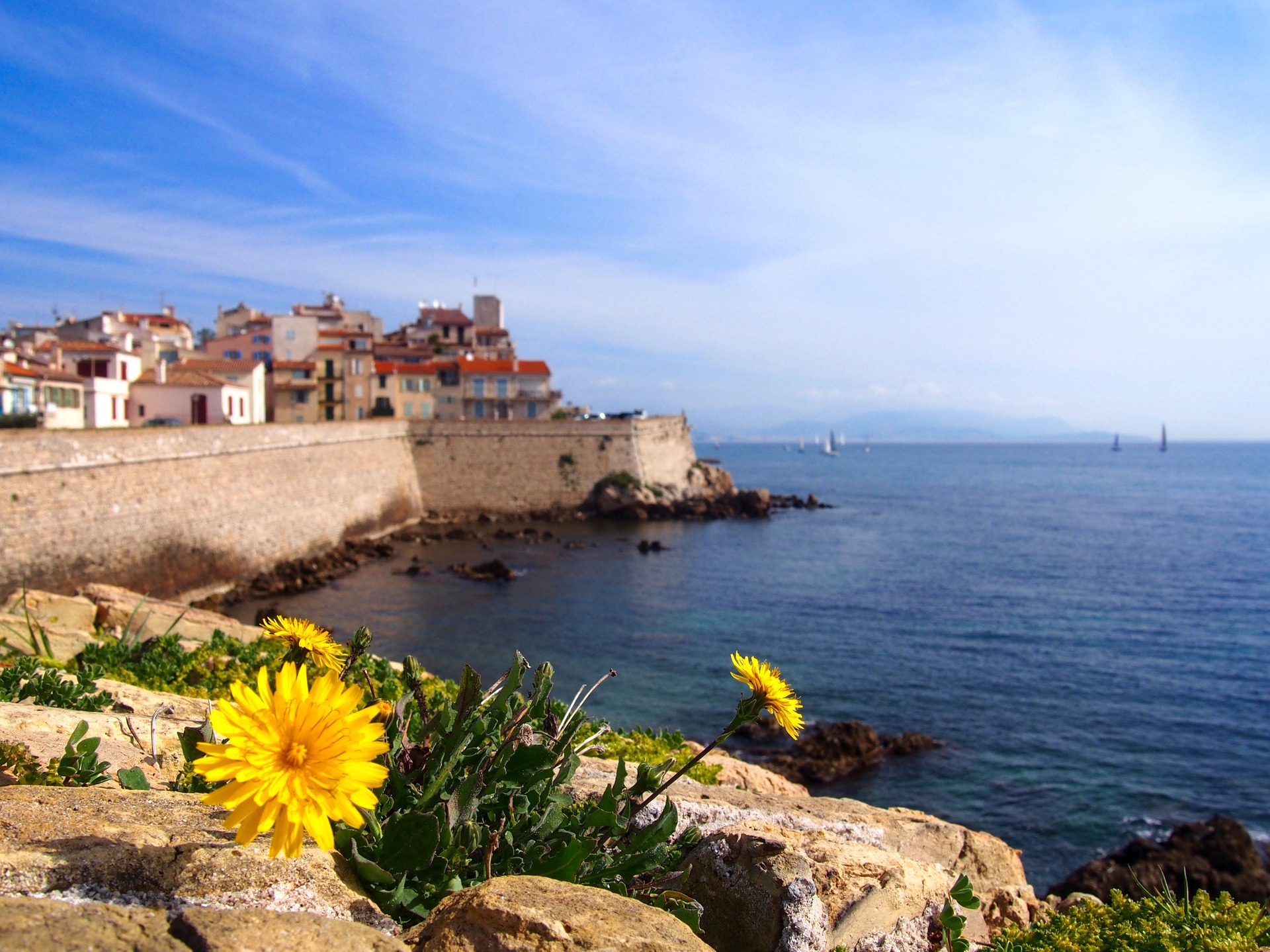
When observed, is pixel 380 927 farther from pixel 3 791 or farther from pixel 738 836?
pixel 738 836

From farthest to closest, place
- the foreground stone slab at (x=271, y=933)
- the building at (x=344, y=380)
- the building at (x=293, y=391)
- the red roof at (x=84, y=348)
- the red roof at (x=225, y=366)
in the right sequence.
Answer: the building at (x=344, y=380)
the building at (x=293, y=391)
the red roof at (x=225, y=366)
the red roof at (x=84, y=348)
the foreground stone slab at (x=271, y=933)

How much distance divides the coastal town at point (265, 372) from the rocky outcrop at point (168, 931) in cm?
3298

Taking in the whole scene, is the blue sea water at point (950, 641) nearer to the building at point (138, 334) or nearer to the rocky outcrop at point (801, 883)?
the rocky outcrop at point (801, 883)

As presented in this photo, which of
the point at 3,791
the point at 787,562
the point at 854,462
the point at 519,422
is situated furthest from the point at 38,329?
the point at 854,462

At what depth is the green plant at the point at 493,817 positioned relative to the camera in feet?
8.46

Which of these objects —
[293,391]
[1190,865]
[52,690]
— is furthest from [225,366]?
[1190,865]

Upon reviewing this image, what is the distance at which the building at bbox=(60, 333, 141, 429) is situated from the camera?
119 ft

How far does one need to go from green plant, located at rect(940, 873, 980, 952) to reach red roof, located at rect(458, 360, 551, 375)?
54280 millimetres

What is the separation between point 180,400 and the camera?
3928cm

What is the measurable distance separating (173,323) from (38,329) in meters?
11.1

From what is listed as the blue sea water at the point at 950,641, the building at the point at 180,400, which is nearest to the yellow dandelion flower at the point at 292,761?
the blue sea water at the point at 950,641

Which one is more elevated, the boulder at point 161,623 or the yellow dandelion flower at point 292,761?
the yellow dandelion flower at point 292,761

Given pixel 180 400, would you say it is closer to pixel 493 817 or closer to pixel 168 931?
pixel 493 817

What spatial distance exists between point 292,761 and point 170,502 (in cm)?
2665
